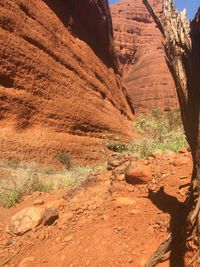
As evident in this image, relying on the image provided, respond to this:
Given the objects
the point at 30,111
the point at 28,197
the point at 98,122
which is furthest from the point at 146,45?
the point at 28,197

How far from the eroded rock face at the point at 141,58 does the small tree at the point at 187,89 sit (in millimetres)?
48607

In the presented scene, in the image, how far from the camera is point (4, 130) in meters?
19.2

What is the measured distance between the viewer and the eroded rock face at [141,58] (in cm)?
5533

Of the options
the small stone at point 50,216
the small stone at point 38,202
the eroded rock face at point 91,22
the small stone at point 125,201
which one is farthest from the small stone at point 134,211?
the eroded rock face at point 91,22

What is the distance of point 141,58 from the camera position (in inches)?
2680

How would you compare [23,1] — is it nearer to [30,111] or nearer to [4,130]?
[30,111]

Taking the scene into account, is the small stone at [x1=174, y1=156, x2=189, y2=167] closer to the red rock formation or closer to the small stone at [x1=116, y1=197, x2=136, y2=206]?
the small stone at [x1=116, y1=197, x2=136, y2=206]

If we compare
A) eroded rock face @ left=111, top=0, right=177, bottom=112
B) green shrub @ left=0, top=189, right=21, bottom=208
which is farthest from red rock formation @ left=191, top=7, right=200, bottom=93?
eroded rock face @ left=111, top=0, right=177, bottom=112

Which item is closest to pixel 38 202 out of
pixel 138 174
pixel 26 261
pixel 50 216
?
pixel 50 216

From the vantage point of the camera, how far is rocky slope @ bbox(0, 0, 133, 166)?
20.2 metres

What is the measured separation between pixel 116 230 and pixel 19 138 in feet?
51.6

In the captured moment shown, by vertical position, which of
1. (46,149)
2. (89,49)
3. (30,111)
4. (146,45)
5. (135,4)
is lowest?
(46,149)

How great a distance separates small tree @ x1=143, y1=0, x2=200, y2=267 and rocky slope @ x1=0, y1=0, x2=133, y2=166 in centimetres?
1480

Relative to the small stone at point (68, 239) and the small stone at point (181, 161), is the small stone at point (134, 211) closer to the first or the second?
the small stone at point (68, 239)
